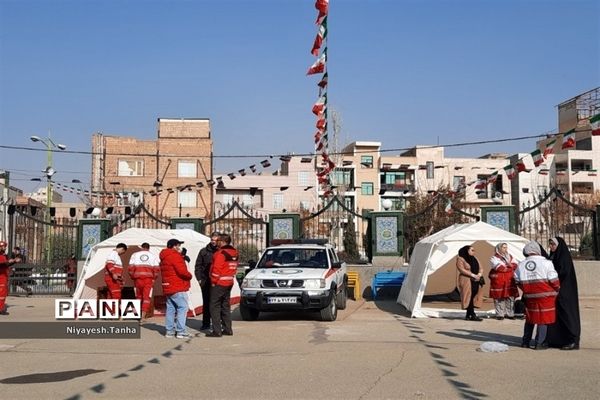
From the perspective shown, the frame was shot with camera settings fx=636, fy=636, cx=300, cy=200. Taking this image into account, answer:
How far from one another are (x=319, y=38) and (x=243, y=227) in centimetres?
735

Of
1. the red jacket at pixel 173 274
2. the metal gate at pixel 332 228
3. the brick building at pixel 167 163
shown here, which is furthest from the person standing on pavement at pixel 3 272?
the brick building at pixel 167 163

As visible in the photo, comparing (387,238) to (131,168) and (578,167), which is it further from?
(578,167)

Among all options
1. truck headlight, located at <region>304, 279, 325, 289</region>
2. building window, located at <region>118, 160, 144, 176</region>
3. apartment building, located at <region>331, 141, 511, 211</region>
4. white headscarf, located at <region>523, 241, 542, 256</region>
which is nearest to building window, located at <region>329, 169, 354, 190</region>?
apartment building, located at <region>331, 141, 511, 211</region>

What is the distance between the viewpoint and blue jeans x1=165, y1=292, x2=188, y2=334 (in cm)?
1139

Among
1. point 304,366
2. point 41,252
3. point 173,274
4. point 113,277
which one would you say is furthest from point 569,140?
point 41,252

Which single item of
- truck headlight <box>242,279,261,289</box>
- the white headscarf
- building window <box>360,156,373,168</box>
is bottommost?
truck headlight <box>242,279,261,289</box>

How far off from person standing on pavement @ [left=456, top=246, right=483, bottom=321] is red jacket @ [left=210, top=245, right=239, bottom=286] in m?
5.55

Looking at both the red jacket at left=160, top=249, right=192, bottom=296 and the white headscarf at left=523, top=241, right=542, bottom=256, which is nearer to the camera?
the white headscarf at left=523, top=241, right=542, bottom=256

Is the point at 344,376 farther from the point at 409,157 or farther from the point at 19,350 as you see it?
the point at 409,157

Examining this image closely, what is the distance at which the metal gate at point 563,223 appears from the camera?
19.3 meters

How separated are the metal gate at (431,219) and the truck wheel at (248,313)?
286 inches

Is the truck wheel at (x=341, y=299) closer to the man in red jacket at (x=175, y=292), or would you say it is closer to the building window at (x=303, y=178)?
the man in red jacket at (x=175, y=292)

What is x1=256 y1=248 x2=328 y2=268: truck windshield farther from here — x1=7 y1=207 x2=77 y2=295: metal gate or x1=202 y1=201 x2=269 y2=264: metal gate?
x1=7 y1=207 x2=77 y2=295: metal gate

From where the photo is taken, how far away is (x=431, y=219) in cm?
3130
